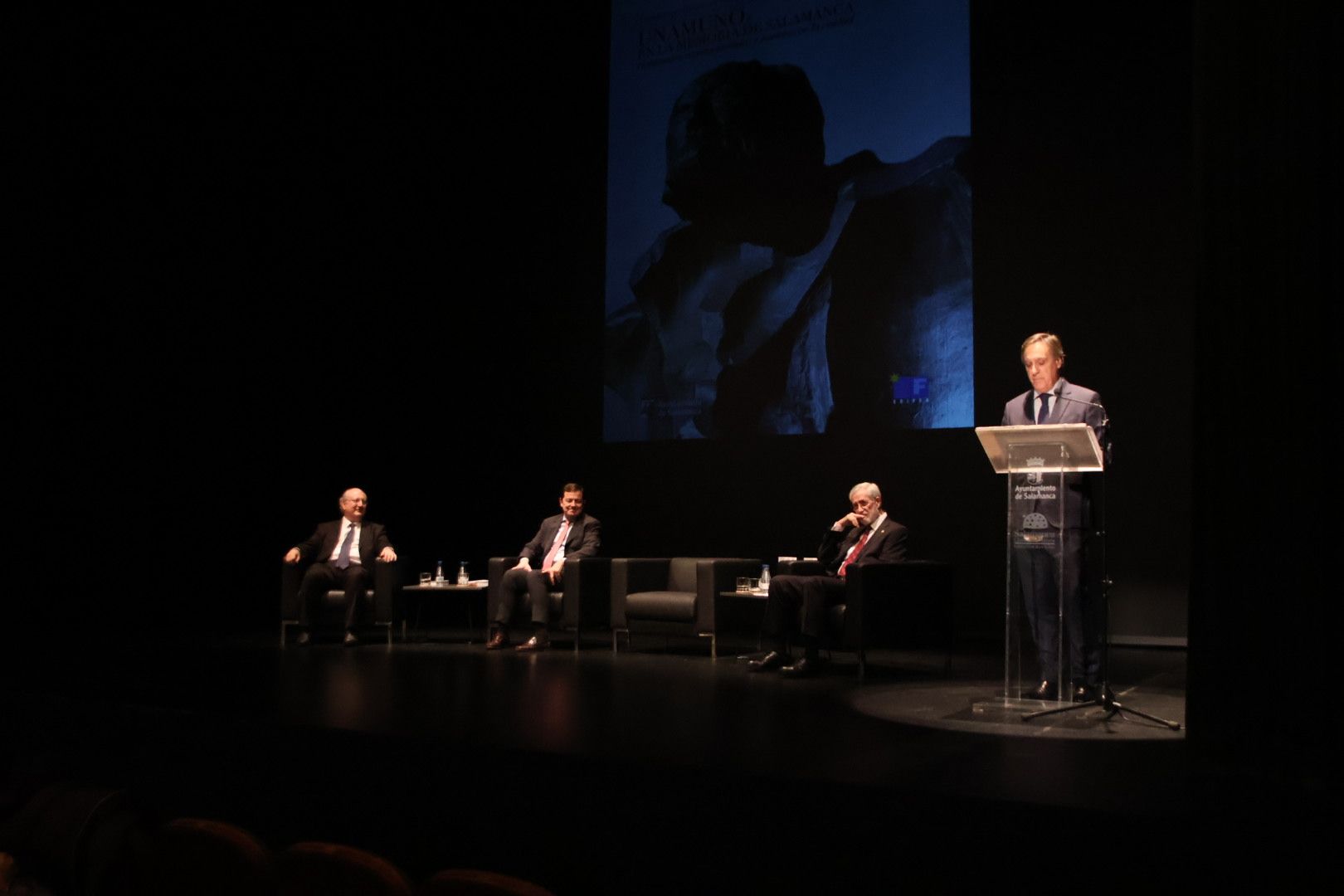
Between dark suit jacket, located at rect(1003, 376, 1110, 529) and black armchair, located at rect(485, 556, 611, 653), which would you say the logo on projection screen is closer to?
black armchair, located at rect(485, 556, 611, 653)

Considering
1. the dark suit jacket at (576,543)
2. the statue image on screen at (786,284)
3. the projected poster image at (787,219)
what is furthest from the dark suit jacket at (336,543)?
the projected poster image at (787,219)

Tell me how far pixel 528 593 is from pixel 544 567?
0.80 feet

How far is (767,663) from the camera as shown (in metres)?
6.01

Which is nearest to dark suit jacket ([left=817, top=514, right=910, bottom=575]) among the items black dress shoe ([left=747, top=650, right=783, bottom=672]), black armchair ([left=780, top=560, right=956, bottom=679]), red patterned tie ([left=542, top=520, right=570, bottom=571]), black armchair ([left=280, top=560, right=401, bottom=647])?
black armchair ([left=780, top=560, right=956, bottom=679])

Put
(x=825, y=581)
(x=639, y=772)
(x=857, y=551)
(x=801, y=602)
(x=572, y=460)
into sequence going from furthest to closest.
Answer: (x=572, y=460)
(x=857, y=551)
(x=801, y=602)
(x=825, y=581)
(x=639, y=772)

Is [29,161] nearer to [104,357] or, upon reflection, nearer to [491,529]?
[104,357]

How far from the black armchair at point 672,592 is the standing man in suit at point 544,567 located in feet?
1.15

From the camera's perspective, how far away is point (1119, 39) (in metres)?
7.34

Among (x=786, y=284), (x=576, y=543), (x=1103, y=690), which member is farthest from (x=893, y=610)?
(x=786, y=284)

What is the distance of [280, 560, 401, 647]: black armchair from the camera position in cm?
729

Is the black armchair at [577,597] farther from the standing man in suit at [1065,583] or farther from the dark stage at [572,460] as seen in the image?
the standing man in suit at [1065,583]

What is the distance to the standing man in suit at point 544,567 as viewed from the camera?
7.06 metres

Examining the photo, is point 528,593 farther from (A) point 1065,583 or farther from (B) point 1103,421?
(B) point 1103,421

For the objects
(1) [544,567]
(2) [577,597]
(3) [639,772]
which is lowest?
(3) [639,772]
